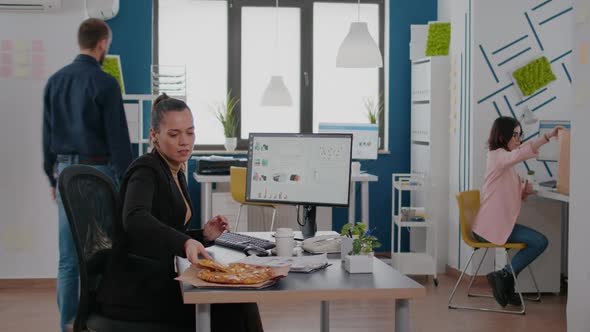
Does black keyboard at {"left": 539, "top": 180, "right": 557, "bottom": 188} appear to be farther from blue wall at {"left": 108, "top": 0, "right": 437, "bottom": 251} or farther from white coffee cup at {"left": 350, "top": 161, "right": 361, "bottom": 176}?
blue wall at {"left": 108, "top": 0, "right": 437, "bottom": 251}

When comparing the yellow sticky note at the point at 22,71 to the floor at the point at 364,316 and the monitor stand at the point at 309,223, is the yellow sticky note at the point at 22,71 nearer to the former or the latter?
the floor at the point at 364,316

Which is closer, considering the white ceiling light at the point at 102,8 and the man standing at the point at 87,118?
the man standing at the point at 87,118

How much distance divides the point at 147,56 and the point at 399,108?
2.20 meters

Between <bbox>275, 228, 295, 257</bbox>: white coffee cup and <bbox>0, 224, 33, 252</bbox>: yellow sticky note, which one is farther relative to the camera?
<bbox>0, 224, 33, 252</bbox>: yellow sticky note

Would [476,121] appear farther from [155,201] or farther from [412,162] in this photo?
[155,201]

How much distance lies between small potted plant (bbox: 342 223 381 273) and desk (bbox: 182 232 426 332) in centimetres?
5

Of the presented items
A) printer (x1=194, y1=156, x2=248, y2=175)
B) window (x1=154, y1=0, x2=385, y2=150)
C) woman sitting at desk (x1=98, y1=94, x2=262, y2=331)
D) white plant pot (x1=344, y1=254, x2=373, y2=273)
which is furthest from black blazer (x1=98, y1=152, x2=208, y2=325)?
window (x1=154, y1=0, x2=385, y2=150)

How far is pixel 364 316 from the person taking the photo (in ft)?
15.1

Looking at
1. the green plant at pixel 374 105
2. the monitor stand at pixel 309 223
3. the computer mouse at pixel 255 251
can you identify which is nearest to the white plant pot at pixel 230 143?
the green plant at pixel 374 105

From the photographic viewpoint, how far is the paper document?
2.31m

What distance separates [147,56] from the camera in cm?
651

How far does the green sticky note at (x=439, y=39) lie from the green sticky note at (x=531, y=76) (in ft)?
2.29

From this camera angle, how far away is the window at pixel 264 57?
22.2 ft

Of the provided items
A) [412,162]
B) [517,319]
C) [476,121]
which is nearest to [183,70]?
[412,162]
